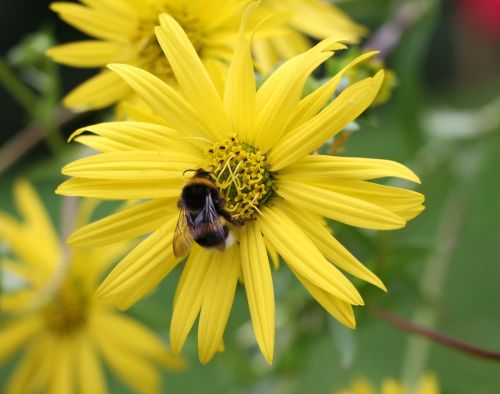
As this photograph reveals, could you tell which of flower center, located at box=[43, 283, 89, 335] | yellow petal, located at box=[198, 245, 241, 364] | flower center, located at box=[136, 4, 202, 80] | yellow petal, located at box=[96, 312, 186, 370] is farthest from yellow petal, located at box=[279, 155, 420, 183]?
flower center, located at box=[43, 283, 89, 335]

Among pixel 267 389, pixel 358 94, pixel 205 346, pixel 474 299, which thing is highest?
pixel 358 94

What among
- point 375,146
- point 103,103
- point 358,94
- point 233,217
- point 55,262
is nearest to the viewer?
point 358,94

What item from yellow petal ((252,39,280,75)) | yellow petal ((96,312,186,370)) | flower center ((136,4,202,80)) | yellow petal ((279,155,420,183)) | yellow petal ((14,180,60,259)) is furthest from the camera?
yellow petal ((14,180,60,259))

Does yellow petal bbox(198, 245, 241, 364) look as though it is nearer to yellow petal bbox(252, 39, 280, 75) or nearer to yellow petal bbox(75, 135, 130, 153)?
yellow petal bbox(75, 135, 130, 153)

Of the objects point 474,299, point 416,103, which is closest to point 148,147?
point 416,103

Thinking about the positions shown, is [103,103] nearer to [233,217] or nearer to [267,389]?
[233,217]

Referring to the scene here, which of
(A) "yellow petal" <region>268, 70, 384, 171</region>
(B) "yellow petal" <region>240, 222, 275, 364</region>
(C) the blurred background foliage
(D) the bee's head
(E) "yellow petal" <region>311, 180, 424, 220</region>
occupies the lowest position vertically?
(C) the blurred background foliage
